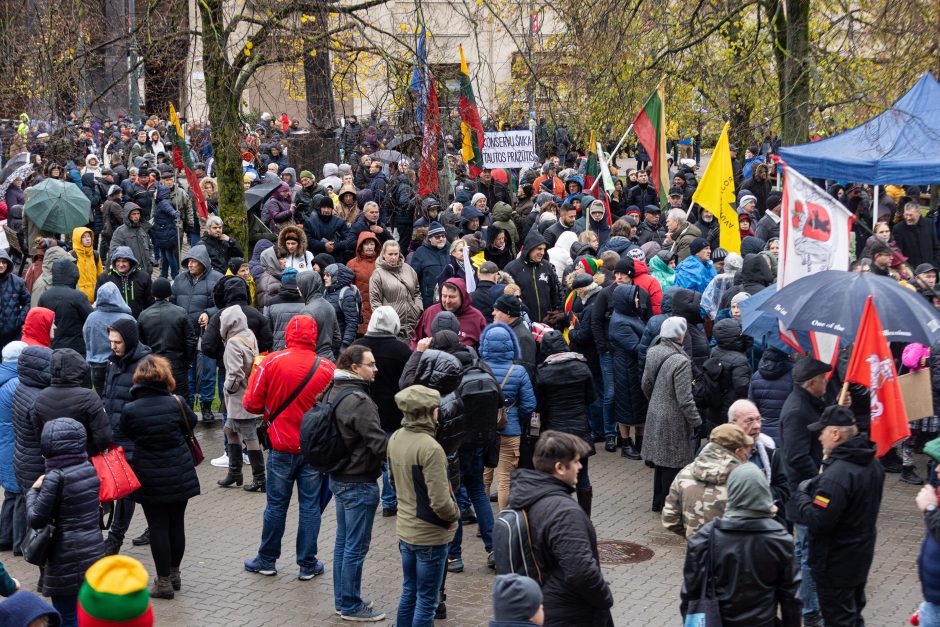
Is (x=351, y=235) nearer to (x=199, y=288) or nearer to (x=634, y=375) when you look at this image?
(x=199, y=288)

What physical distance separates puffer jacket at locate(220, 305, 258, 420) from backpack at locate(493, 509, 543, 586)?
485cm

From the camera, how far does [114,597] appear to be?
13.3 feet

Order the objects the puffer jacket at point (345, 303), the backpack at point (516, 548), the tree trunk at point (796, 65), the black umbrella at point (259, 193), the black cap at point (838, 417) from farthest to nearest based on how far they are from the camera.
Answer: the black umbrella at point (259, 193), the tree trunk at point (796, 65), the puffer jacket at point (345, 303), the black cap at point (838, 417), the backpack at point (516, 548)

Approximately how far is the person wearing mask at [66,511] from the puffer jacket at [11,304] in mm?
6409

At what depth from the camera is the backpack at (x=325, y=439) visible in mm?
7219

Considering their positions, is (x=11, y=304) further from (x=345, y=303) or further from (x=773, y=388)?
(x=773, y=388)

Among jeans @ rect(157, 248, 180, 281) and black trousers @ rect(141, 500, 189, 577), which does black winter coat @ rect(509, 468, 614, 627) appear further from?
jeans @ rect(157, 248, 180, 281)

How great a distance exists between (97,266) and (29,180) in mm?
7096

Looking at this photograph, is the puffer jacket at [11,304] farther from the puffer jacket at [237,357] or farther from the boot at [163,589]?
the boot at [163,589]

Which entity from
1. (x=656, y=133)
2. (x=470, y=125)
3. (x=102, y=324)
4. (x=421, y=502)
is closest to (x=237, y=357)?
(x=102, y=324)

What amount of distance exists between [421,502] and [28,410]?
3.07 meters

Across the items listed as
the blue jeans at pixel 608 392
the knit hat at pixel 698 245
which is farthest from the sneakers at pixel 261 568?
the knit hat at pixel 698 245

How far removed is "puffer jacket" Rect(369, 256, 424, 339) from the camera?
38.2 ft

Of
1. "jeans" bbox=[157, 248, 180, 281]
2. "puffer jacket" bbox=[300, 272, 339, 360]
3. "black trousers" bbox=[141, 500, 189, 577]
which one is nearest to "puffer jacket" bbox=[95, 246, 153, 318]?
"puffer jacket" bbox=[300, 272, 339, 360]
